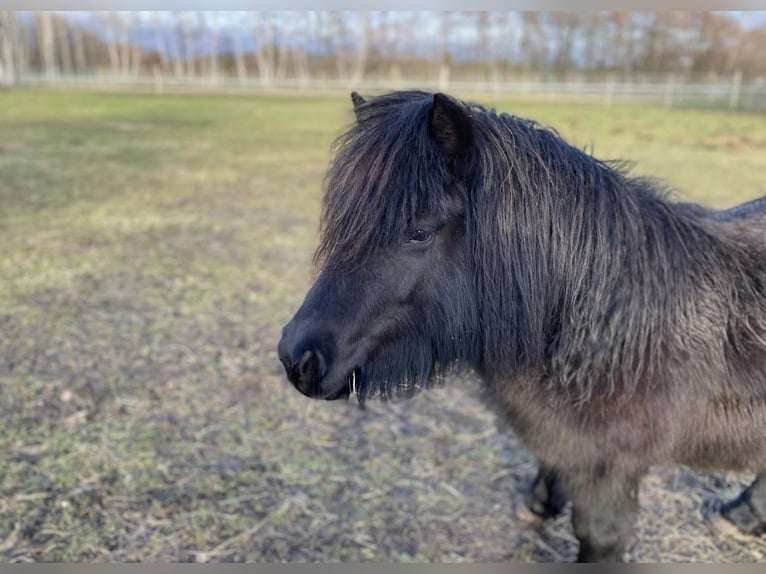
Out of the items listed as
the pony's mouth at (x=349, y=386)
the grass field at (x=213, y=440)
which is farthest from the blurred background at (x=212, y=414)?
the pony's mouth at (x=349, y=386)

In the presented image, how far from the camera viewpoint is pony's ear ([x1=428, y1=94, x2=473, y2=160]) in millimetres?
1572

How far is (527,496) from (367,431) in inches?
40.7

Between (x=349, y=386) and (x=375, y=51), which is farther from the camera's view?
(x=375, y=51)

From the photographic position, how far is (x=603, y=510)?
7.16ft

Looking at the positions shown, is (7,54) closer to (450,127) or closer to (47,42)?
(47,42)

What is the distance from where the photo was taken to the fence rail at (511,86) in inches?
1030

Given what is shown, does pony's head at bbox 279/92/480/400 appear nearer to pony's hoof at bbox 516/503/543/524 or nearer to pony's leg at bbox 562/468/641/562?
pony's leg at bbox 562/468/641/562

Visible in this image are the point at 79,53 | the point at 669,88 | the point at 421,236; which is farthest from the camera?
the point at 79,53

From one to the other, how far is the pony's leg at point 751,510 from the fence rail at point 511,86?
1759 centimetres

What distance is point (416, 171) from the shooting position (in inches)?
65.3

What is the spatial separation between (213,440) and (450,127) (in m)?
2.45

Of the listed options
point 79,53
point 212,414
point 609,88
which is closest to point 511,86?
point 609,88

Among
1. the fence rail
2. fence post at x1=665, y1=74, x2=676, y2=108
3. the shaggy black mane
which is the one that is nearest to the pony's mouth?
the shaggy black mane

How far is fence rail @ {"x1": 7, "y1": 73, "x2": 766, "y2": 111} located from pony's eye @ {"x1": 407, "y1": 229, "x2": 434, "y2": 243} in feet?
58.8
